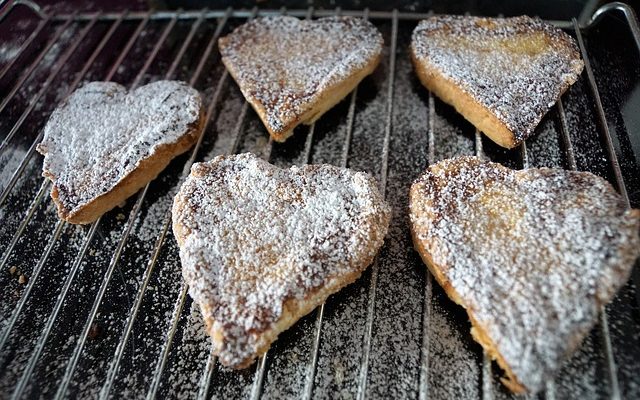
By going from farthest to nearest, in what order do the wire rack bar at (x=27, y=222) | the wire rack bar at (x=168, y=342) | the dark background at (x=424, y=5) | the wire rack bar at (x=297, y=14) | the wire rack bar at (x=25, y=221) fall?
1. the wire rack bar at (x=297, y=14)
2. the dark background at (x=424, y=5)
3. the wire rack bar at (x=25, y=221)
4. the wire rack bar at (x=27, y=222)
5. the wire rack bar at (x=168, y=342)

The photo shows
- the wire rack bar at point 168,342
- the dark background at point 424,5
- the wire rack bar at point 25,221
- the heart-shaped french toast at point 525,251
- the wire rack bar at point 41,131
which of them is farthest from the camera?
the dark background at point 424,5

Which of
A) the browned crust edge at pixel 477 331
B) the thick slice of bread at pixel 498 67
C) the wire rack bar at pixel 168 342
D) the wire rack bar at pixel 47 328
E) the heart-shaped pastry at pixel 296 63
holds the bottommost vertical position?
the wire rack bar at pixel 47 328

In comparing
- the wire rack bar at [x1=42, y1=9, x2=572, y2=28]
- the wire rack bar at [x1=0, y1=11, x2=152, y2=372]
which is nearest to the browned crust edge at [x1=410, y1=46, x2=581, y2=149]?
the wire rack bar at [x1=42, y1=9, x2=572, y2=28]

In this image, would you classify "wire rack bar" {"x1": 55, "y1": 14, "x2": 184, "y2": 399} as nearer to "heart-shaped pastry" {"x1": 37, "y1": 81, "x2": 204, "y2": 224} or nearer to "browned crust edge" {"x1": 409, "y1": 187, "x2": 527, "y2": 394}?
"heart-shaped pastry" {"x1": 37, "y1": 81, "x2": 204, "y2": 224}

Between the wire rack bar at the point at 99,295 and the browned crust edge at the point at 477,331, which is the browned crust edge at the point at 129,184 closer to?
the wire rack bar at the point at 99,295

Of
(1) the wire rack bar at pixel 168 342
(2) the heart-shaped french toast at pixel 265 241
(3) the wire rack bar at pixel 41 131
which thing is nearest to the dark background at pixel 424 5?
(3) the wire rack bar at pixel 41 131

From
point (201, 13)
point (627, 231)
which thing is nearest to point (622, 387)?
point (627, 231)

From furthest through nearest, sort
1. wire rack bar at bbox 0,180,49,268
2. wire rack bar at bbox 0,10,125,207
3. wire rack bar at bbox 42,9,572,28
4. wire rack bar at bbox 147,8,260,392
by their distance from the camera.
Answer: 1. wire rack bar at bbox 42,9,572,28
2. wire rack bar at bbox 0,10,125,207
3. wire rack bar at bbox 0,180,49,268
4. wire rack bar at bbox 147,8,260,392

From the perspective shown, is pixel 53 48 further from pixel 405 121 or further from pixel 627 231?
pixel 627 231
